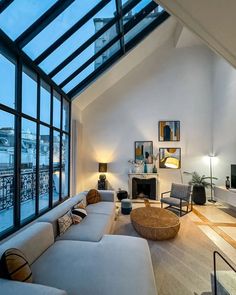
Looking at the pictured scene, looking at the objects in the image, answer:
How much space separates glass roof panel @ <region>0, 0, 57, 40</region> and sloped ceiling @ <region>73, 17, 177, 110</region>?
2572 millimetres

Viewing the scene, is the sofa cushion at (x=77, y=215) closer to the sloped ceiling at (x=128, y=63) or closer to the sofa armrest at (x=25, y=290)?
the sofa armrest at (x=25, y=290)

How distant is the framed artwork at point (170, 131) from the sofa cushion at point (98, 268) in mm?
4595

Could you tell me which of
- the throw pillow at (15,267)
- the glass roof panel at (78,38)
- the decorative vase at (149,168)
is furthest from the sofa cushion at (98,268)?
the decorative vase at (149,168)

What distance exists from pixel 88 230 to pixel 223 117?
17.8 ft

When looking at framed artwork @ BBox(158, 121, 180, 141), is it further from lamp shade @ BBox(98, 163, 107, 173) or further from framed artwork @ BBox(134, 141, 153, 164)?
lamp shade @ BBox(98, 163, 107, 173)

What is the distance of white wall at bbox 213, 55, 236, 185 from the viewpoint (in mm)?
5157

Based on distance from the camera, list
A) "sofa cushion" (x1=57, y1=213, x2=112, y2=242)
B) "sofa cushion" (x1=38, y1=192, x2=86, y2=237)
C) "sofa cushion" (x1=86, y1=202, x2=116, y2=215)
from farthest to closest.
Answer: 1. "sofa cushion" (x1=86, y1=202, x2=116, y2=215)
2. "sofa cushion" (x1=38, y1=192, x2=86, y2=237)
3. "sofa cushion" (x1=57, y1=213, x2=112, y2=242)

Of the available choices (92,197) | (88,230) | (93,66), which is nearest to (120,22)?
(93,66)

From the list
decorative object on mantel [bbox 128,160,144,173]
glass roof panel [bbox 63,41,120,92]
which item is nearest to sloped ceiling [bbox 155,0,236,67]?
glass roof panel [bbox 63,41,120,92]

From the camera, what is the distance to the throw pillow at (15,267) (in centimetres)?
129

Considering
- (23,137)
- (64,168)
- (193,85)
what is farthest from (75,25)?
(193,85)

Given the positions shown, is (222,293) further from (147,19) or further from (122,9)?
(147,19)

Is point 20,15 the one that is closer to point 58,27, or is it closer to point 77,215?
point 58,27

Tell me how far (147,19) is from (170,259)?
17.7 ft
